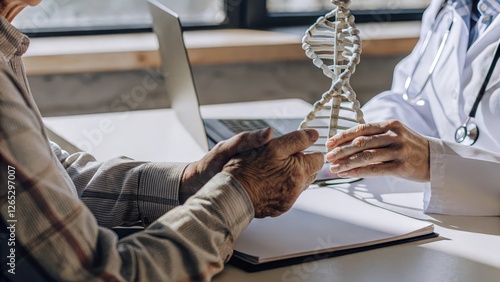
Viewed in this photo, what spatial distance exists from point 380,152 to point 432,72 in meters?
0.49

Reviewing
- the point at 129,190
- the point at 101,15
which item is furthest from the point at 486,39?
the point at 101,15

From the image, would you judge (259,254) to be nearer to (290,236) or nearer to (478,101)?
(290,236)

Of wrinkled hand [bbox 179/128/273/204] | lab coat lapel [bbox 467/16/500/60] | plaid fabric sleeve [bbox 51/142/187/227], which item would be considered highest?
lab coat lapel [bbox 467/16/500/60]

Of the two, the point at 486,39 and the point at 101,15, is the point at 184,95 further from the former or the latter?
the point at 101,15

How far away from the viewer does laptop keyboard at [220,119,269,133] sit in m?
1.66

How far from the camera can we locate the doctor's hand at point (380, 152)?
3.92 feet

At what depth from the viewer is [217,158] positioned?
1104 millimetres

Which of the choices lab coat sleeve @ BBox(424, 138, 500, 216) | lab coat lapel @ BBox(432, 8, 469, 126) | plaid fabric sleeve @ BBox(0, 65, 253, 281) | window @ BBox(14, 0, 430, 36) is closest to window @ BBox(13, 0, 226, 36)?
window @ BBox(14, 0, 430, 36)

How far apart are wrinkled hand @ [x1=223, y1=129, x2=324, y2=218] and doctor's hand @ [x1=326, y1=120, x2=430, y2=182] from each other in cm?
14

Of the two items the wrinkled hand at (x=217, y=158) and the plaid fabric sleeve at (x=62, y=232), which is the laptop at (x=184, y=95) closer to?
the wrinkled hand at (x=217, y=158)

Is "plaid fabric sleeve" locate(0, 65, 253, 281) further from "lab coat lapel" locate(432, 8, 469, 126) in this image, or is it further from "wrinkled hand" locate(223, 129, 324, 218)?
"lab coat lapel" locate(432, 8, 469, 126)

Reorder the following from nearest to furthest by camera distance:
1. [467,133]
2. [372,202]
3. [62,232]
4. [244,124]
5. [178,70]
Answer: [62,232], [372,202], [467,133], [178,70], [244,124]

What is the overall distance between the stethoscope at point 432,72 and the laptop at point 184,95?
30cm

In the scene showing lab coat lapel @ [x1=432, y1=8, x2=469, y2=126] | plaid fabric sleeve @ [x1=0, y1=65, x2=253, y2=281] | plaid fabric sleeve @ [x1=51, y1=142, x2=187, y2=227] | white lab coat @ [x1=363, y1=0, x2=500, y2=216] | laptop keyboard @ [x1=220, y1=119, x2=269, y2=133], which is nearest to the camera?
plaid fabric sleeve @ [x1=0, y1=65, x2=253, y2=281]
